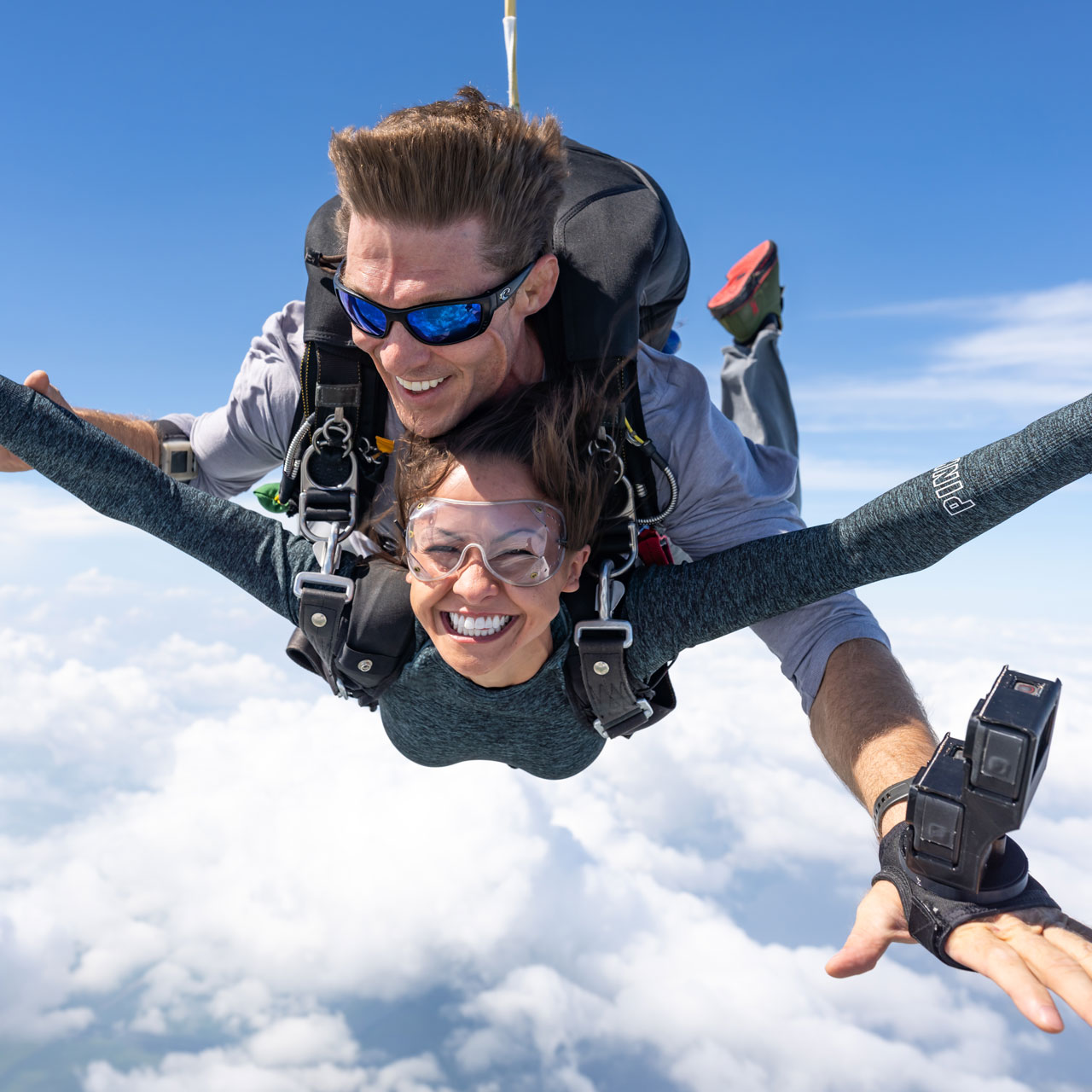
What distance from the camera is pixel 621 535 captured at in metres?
3.77

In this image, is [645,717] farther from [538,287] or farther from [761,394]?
[761,394]

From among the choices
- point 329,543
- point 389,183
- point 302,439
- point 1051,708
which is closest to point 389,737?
point 329,543

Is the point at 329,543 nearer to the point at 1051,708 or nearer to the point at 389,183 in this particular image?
the point at 389,183

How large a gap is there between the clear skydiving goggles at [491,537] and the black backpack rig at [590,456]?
24 centimetres

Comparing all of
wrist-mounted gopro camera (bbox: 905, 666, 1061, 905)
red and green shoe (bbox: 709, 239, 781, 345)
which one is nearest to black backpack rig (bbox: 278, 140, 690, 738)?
wrist-mounted gopro camera (bbox: 905, 666, 1061, 905)

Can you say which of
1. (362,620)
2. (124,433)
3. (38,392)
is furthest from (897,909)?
(124,433)

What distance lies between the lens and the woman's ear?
148 inches

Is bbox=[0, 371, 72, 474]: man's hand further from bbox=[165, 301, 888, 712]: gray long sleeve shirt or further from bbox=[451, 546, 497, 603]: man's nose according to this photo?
bbox=[451, 546, 497, 603]: man's nose

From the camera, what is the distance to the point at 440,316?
352 centimetres

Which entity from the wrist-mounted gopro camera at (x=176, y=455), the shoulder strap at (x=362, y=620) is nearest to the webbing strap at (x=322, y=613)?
the shoulder strap at (x=362, y=620)

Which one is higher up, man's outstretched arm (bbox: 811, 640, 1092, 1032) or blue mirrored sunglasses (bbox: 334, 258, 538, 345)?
blue mirrored sunglasses (bbox: 334, 258, 538, 345)

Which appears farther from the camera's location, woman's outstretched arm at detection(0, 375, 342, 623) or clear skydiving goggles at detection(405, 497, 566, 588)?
woman's outstretched arm at detection(0, 375, 342, 623)

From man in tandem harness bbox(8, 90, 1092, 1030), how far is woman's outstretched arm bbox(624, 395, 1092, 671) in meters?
0.22

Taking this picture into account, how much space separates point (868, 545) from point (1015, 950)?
4.34 feet
